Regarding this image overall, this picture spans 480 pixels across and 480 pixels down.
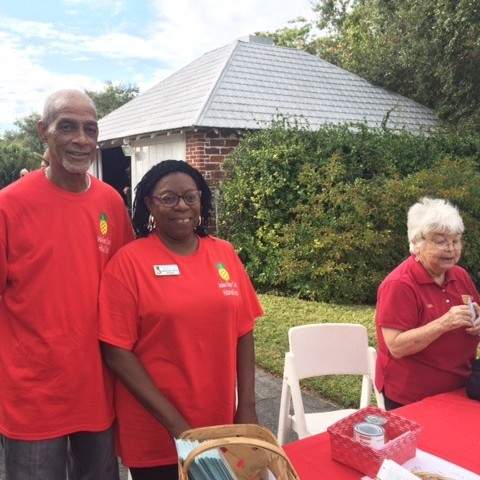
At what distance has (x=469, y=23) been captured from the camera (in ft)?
38.8

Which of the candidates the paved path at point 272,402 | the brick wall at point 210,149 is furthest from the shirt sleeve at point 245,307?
the brick wall at point 210,149

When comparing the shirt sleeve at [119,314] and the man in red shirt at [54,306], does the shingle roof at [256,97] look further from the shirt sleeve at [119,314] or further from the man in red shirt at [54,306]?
the shirt sleeve at [119,314]

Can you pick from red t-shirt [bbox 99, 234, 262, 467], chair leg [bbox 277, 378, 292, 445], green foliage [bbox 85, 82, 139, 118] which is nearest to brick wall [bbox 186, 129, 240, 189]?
chair leg [bbox 277, 378, 292, 445]

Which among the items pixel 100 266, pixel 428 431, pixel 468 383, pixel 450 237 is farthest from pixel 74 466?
pixel 450 237

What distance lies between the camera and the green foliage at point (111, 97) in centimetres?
4159

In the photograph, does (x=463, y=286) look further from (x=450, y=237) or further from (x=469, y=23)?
(x=469, y=23)

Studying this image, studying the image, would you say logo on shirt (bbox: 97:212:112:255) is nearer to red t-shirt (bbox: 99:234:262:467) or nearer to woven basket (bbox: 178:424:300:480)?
red t-shirt (bbox: 99:234:262:467)

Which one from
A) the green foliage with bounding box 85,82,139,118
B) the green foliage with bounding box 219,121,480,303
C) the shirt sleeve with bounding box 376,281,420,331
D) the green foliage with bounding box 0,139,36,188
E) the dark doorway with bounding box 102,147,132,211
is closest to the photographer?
the shirt sleeve with bounding box 376,281,420,331

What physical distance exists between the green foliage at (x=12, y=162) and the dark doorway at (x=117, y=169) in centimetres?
946

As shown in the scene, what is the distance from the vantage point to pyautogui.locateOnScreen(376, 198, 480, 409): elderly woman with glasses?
8.73 ft

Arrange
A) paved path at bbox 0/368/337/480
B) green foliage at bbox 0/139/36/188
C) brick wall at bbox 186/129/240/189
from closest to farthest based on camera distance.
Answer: paved path at bbox 0/368/337/480, brick wall at bbox 186/129/240/189, green foliage at bbox 0/139/36/188

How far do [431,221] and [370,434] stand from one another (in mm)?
1316

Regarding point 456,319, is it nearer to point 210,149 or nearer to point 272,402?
point 272,402

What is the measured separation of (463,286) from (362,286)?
485 centimetres
